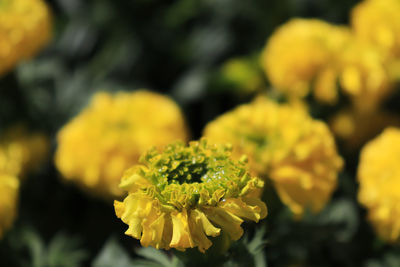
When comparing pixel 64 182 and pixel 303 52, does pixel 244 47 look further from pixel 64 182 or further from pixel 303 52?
pixel 64 182

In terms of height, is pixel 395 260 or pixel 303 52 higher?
pixel 303 52

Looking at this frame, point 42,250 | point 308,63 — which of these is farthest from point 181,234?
point 308,63

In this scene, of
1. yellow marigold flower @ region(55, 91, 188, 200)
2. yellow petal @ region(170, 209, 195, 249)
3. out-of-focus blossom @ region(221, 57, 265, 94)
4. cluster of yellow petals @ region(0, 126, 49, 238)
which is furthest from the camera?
out-of-focus blossom @ region(221, 57, 265, 94)

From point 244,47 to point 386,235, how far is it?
1.05 meters

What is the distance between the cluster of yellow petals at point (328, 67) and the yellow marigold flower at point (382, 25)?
0.03m

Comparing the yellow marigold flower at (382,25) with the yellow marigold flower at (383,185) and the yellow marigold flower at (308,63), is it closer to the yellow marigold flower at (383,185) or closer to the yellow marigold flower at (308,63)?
the yellow marigold flower at (308,63)

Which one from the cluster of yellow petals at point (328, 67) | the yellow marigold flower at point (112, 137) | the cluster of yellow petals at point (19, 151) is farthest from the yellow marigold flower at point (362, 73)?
the cluster of yellow petals at point (19, 151)

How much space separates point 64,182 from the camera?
1.45 meters

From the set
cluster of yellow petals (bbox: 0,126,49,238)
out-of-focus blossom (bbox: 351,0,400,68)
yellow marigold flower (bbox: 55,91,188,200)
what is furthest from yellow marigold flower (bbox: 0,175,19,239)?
out-of-focus blossom (bbox: 351,0,400,68)

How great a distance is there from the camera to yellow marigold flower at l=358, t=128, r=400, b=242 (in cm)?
104

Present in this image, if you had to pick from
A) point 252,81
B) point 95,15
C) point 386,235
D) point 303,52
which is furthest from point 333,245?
point 95,15

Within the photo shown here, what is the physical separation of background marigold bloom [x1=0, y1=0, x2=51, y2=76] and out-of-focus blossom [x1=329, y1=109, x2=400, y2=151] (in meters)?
0.80

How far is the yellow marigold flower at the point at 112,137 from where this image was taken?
1288mm

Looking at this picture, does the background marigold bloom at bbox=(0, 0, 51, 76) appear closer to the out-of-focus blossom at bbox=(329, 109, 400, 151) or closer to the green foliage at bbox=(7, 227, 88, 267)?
the green foliage at bbox=(7, 227, 88, 267)
